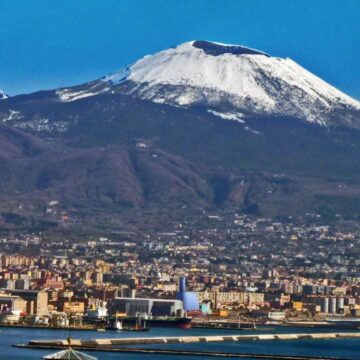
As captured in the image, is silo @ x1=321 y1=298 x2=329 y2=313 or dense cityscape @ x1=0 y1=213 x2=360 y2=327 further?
silo @ x1=321 y1=298 x2=329 y2=313

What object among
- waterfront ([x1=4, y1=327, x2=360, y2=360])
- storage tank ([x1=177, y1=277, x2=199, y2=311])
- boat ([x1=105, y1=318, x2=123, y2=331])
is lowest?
waterfront ([x1=4, y1=327, x2=360, y2=360])

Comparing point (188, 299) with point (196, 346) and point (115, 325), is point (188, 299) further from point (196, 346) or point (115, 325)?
point (196, 346)

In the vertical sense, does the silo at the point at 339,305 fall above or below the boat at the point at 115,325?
above

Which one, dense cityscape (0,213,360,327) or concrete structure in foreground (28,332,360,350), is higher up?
dense cityscape (0,213,360,327)

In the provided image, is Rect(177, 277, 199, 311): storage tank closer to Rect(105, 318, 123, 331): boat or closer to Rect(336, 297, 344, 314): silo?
Rect(336, 297, 344, 314): silo

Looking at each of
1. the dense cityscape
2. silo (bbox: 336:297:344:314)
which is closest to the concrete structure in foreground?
the dense cityscape

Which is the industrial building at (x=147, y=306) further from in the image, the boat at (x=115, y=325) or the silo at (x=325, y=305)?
the silo at (x=325, y=305)

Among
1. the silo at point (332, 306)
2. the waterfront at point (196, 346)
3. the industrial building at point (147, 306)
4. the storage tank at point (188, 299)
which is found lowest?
the waterfront at point (196, 346)

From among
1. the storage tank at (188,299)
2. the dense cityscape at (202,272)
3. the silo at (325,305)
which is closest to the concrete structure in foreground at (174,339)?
the dense cityscape at (202,272)

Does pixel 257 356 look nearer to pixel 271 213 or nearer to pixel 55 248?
pixel 55 248
